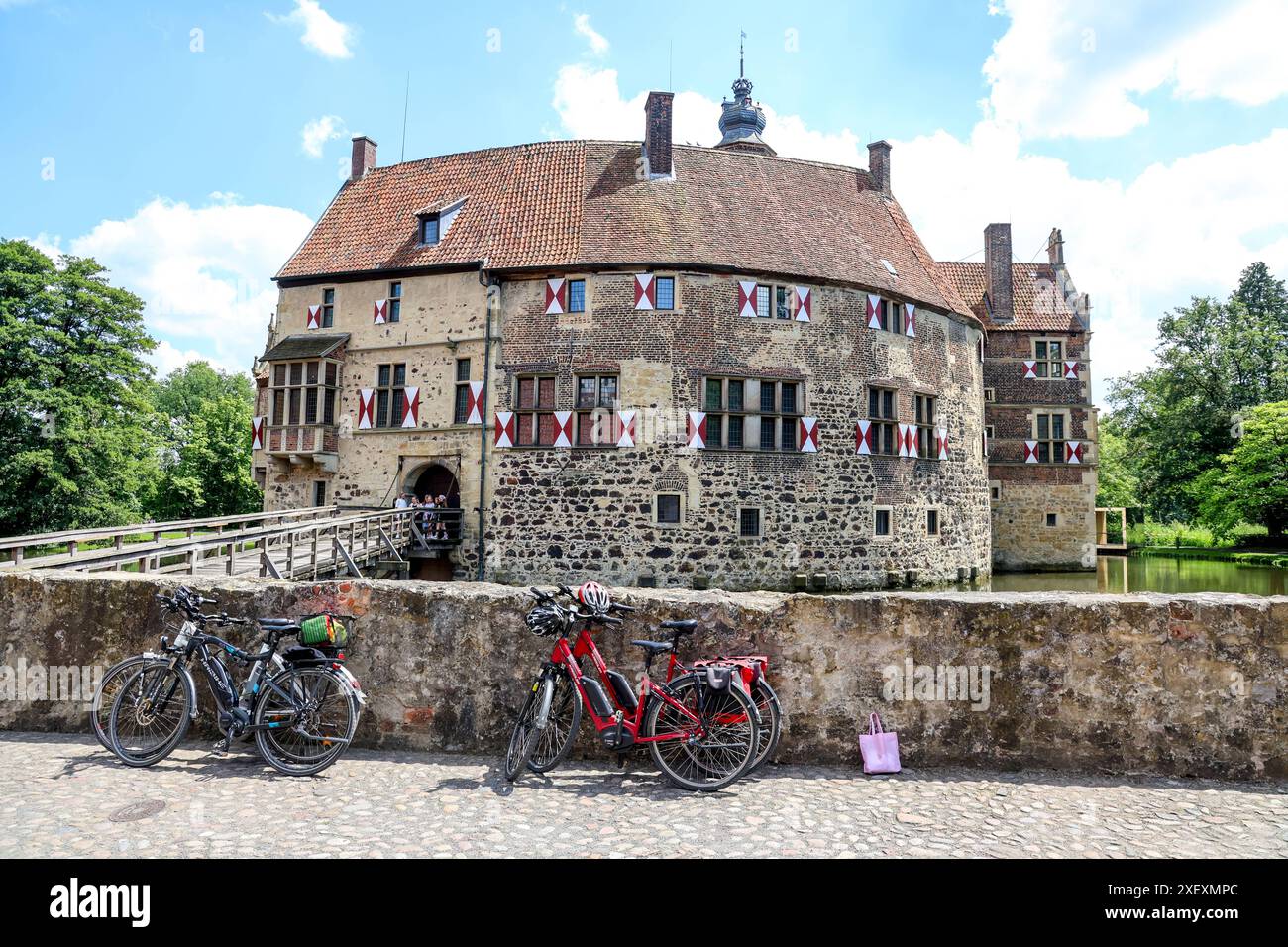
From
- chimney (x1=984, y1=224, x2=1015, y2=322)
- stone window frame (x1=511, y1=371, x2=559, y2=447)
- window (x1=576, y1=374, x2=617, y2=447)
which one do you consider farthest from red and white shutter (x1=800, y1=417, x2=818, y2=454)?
chimney (x1=984, y1=224, x2=1015, y2=322)

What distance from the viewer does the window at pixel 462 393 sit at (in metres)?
21.0

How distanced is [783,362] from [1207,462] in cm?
3046

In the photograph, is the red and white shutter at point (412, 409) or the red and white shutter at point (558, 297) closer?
the red and white shutter at point (558, 297)

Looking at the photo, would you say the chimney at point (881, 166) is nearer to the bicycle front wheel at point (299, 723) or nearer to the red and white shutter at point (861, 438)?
the red and white shutter at point (861, 438)

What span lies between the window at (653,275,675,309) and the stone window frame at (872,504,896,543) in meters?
8.06

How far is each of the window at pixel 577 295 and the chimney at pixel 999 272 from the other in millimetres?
18369

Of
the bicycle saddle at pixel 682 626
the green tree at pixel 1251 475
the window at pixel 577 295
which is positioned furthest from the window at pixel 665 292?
the green tree at pixel 1251 475

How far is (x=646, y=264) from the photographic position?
20.2 m

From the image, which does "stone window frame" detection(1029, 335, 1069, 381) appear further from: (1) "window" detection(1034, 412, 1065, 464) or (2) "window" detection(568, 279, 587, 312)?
(2) "window" detection(568, 279, 587, 312)

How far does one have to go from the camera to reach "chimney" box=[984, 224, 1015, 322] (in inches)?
1178

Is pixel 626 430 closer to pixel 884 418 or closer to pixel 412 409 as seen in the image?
pixel 412 409
